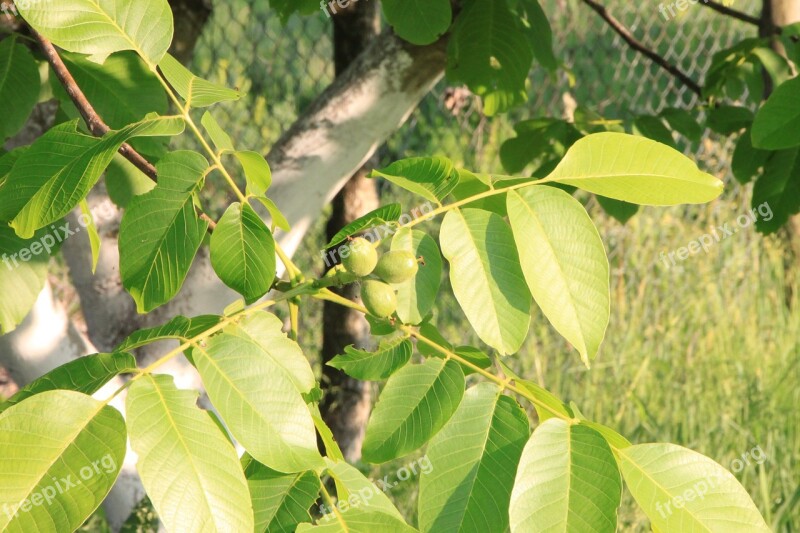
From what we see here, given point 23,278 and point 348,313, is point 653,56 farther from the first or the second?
point 23,278

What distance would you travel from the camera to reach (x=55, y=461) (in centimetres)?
62

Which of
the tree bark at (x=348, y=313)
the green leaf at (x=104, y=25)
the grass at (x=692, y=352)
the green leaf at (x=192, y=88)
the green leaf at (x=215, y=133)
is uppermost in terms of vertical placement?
the green leaf at (x=104, y=25)

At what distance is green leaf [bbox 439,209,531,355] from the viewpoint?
2.46ft

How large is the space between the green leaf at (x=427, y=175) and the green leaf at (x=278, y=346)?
17 cm

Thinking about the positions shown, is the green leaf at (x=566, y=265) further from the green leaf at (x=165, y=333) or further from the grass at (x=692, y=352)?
the grass at (x=692, y=352)

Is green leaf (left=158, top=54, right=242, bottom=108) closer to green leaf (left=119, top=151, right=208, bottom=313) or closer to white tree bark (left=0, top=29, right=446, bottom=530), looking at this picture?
green leaf (left=119, top=151, right=208, bottom=313)

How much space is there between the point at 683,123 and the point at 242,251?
1.32 metres

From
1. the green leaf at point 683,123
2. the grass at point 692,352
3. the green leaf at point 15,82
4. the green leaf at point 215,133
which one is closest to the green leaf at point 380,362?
the green leaf at point 215,133

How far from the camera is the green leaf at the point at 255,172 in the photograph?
832 mm

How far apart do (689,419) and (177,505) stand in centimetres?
263

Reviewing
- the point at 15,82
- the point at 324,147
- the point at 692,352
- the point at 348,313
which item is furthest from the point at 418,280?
the point at 692,352

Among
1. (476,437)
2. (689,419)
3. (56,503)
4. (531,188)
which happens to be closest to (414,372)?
(476,437)

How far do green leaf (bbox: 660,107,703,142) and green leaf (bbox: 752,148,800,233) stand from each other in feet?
0.65

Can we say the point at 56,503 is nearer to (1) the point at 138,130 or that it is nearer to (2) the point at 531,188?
(1) the point at 138,130
